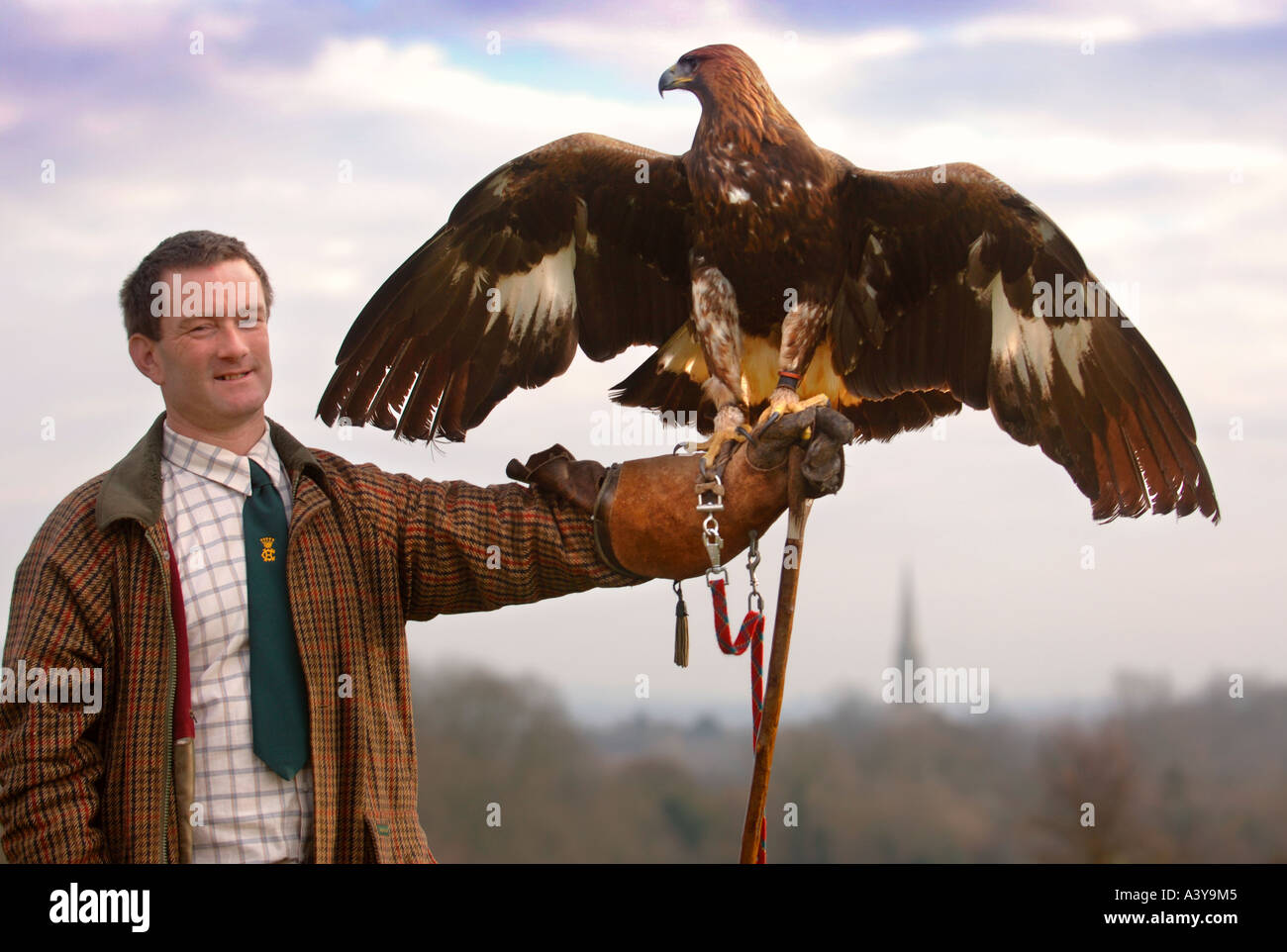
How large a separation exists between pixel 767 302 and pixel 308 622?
1.55 m

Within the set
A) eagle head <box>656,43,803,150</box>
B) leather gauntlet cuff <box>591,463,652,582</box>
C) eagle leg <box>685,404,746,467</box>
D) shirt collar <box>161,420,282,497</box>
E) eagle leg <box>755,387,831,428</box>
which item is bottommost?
leather gauntlet cuff <box>591,463,652,582</box>

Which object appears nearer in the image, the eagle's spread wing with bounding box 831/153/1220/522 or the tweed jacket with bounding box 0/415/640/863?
the tweed jacket with bounding box 0/415/640/863

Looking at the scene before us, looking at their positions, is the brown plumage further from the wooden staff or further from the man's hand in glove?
the wooden staff

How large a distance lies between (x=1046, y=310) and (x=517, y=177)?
147cm

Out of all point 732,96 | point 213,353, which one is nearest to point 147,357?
point 213,353

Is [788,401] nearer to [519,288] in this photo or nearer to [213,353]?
[519,288]

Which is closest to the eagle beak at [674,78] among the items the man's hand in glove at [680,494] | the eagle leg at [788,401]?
the eagle leg at [788,401]

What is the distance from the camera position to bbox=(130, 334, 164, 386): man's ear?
7.16ft

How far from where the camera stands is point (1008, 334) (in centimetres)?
311

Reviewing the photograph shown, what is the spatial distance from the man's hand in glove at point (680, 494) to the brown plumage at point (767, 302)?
629 mm

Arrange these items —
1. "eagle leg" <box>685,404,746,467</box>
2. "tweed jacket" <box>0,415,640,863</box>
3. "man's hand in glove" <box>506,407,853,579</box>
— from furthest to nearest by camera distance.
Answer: "eagle leg" <box>685,404,746,467</box> < "man's hand in glove" <box>506,407,853,579</box> < "tweed jacket" <box>0,415,640,863</box>

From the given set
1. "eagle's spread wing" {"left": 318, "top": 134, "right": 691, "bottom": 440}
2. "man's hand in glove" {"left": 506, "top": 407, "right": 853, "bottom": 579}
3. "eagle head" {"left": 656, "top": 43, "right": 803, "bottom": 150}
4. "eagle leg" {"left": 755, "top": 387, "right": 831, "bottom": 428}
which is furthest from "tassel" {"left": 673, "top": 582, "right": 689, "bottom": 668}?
"eagle head" {"left": 656, "top": 43, "right": 803, "bottom": 150}

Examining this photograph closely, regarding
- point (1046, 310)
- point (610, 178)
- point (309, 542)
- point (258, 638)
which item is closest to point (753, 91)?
point (610, 178)
